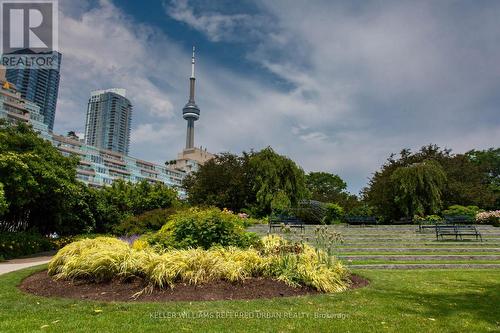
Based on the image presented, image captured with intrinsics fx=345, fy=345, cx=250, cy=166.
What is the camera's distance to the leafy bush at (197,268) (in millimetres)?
6074

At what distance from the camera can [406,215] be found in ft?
80.9

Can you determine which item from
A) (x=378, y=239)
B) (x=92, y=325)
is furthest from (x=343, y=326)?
(x=378, y=239)

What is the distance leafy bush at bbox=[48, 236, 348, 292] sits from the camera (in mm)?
6074

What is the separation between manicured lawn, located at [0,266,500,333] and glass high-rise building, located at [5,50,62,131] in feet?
418

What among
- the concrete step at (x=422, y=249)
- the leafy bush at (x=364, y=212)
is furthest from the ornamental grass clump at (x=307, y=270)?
the leafy bush at (x=364, y=212)

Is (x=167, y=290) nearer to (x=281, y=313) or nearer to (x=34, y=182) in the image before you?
(x=281, y=313)

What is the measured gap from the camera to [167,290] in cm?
573

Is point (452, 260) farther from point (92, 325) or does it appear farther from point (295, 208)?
point (295, 208)

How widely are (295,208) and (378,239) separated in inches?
412

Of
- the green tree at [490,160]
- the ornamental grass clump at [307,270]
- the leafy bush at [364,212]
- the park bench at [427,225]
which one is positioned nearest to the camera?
the ornamental grass clump at [307,270]

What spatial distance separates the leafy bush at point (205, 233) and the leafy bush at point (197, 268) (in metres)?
1.40

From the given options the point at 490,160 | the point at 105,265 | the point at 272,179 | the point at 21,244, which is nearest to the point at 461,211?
the point at 272,179

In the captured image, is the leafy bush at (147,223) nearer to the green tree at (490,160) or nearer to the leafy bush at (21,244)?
the leafy bush at (21,244)

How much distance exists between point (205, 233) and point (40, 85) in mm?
134937
